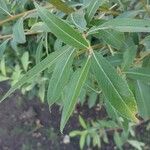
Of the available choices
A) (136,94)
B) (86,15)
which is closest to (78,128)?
(136,94)

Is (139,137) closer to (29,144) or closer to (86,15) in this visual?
(29,144)

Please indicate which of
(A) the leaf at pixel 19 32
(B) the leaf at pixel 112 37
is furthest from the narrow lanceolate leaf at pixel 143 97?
(A) the leaf at pixel 19 32

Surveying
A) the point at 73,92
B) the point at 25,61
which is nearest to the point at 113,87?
the point at 73,92

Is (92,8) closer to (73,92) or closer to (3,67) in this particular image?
(73,92)

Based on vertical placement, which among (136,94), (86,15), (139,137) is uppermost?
(86,15)

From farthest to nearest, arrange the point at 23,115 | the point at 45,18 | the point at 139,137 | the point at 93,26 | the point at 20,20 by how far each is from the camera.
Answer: the point at 23,115
the point at 139,137
the point at 20,20
the point at 93,26
the point at 45,18

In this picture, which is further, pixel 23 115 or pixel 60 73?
pixel 23 115

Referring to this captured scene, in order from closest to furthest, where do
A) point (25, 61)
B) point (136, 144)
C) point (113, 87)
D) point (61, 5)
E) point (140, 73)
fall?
point (113, 87) < point (61, 5) < point (140, 73) < point (25, 61) < point (136, 144)
